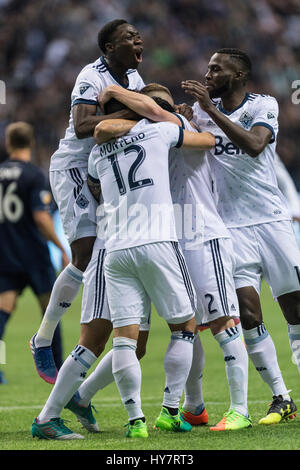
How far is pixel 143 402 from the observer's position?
6.46 m

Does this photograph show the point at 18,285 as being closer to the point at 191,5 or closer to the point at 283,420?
the point at 283,420

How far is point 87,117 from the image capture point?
484cm

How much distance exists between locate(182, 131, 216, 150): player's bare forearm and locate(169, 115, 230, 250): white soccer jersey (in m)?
0.13

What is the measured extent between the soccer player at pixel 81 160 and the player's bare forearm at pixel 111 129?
8.1 inches

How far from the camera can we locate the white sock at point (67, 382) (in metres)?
4.68

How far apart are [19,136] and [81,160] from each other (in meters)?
2.23

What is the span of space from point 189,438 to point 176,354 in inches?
17.3

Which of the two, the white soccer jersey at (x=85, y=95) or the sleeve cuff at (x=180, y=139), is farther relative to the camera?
the white soccer jersey at (x=85, y=95)

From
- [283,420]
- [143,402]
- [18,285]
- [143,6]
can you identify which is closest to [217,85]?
[283,420]

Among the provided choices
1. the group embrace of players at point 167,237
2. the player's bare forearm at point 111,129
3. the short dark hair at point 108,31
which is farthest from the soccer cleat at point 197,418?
the short dark hair at point 108,31

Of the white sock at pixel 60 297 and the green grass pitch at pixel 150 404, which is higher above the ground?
the white sock at pixel 60 297

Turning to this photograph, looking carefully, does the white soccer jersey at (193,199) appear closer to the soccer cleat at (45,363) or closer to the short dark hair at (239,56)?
the short dark hair at (239,56)

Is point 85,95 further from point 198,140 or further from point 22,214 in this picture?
point 22,214

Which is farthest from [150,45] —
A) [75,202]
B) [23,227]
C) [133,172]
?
[133,172]
